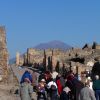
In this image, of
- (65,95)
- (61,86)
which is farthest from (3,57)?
(65,95)

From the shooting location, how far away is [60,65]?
43000mm

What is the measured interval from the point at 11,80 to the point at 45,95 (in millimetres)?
6420

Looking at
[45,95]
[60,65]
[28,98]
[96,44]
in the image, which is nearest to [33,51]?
[96,44]

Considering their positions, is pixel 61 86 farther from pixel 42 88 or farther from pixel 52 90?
pixel 52 90

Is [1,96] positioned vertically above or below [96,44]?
below

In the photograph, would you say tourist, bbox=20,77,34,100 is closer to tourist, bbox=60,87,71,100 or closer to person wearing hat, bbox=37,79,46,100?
tourist, bbox=60,87,71,100

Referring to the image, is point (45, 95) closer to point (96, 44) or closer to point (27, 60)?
point (96, 44)

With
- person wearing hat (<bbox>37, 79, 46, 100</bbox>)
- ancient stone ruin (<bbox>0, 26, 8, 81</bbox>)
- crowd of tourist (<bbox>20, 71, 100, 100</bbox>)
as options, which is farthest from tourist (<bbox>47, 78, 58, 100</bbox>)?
ancient stone ruin (<bbox>0, 26, 8, 81</bbox>)

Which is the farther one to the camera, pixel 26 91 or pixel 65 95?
pixel 65 95

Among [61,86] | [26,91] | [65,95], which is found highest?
[61,86]

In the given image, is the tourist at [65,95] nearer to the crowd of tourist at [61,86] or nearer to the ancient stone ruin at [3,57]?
the crowd of tourist at [61,86]

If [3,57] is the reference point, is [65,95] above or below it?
below

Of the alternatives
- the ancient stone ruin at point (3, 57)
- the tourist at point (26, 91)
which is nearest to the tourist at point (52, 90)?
the tourist at point (26, 91)

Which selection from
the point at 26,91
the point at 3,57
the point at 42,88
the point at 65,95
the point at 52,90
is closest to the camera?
the point at 26,91
